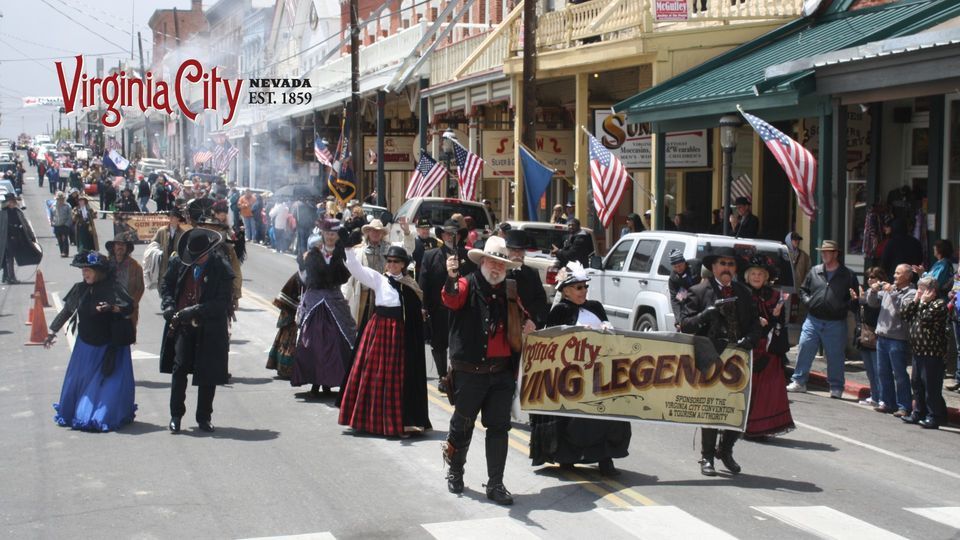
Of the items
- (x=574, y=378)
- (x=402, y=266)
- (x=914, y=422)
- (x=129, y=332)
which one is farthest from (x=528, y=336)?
(x=914, y=422)

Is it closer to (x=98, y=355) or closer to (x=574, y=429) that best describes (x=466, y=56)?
(x=98, y=355)

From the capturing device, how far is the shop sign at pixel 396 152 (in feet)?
137

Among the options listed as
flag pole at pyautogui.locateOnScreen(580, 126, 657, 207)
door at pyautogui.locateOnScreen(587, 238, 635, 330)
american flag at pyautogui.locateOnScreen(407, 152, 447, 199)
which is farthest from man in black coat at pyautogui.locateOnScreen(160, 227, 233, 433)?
american flag at pyautogui.locateOnScreen(407, 152, 447, 199)

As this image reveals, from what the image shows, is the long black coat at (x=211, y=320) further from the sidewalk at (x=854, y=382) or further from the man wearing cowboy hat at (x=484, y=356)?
the sidewalk at (x=854, y=382)

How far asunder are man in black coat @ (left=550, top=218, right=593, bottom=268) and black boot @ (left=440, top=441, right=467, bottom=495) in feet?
32.5

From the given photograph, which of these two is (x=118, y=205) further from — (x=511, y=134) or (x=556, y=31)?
(x=556, y=31)

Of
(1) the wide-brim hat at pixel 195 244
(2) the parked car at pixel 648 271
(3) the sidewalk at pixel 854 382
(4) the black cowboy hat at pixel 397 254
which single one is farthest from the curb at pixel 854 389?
(1) the wide-brim hat at pixel 195 244

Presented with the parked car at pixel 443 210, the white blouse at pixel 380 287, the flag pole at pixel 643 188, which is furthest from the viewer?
the parked car at pixel 443 210

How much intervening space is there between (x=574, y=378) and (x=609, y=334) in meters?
0.41

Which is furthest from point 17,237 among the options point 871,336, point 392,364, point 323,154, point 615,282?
point 323,154

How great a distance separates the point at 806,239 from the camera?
22.7m

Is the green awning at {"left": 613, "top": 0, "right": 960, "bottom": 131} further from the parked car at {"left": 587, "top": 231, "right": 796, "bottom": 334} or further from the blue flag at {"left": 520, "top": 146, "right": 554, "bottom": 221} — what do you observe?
the parked car at {"left": 587, "top": 231, "right": 796, "bottom": 334}

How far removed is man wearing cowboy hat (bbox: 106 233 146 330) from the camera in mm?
12461

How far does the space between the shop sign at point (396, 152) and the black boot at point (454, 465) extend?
109 ft
